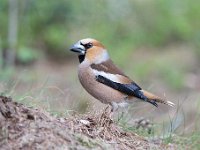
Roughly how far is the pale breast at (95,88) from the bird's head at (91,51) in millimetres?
205

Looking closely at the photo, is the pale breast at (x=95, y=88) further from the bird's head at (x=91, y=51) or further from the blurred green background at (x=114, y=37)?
the blurred green background at (x=114, y=37)

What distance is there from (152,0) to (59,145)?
31.1 ft

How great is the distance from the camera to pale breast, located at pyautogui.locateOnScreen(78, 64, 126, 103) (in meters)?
7.08

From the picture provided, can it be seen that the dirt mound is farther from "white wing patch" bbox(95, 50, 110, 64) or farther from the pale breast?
"white wing patch" bbox(95, 50, 110, 64)

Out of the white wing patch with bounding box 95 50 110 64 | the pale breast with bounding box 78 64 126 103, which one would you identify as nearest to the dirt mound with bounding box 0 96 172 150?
the pale breast with bounding box 78 64 126 103

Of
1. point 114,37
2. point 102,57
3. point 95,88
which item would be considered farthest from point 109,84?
point 114,37

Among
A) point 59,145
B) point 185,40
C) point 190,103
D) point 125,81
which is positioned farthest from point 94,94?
point 185,40

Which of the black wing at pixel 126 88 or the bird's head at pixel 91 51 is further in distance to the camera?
the bird's head at pixel 91 51

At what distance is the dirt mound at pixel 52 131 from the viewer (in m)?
5.11

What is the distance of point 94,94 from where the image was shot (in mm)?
7094

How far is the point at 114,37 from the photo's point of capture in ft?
44.2

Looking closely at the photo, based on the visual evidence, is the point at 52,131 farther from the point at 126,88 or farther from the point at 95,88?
the point at 126,88

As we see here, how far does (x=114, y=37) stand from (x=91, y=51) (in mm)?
6132

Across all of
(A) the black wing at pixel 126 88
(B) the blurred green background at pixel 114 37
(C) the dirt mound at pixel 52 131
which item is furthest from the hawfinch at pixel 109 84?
(B) the blurred green background at pixel 114 37
